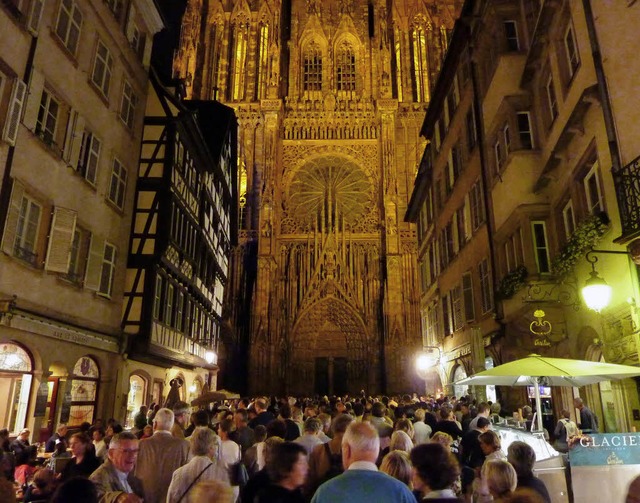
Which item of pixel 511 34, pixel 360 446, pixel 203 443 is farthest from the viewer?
pixel 511 34

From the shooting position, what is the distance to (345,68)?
41.7 m

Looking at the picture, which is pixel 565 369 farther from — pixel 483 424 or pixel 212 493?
pixel 212 493

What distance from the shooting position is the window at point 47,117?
10.5 m

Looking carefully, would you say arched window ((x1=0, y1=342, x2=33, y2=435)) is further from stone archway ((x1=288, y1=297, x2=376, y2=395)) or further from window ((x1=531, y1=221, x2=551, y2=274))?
stone archway ((x1=288, y1=297, x2=376, y2=395))

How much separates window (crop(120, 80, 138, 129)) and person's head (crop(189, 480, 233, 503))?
1370cm

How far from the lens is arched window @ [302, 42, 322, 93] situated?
1615 inches

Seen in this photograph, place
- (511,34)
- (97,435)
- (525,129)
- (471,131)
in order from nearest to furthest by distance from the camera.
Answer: (97,435) → (525,129) → (511,34) → (471,131)

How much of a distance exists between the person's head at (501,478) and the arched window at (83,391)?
10544mm

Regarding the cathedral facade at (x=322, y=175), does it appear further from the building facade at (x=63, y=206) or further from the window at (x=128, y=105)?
the building facade at (x=63, y=206)

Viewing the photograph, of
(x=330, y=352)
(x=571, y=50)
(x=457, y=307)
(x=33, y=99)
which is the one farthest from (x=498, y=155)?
(x=330, y=352)

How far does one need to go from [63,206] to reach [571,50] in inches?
429

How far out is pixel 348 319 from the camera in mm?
35250

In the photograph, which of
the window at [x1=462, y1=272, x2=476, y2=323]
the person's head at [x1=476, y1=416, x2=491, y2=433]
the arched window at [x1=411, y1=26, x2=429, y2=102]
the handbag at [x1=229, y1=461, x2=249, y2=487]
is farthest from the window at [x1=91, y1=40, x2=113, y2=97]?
the arched window at [x1=411, y1=26, x2=429, y2=102]

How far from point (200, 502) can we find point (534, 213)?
1066 cm
